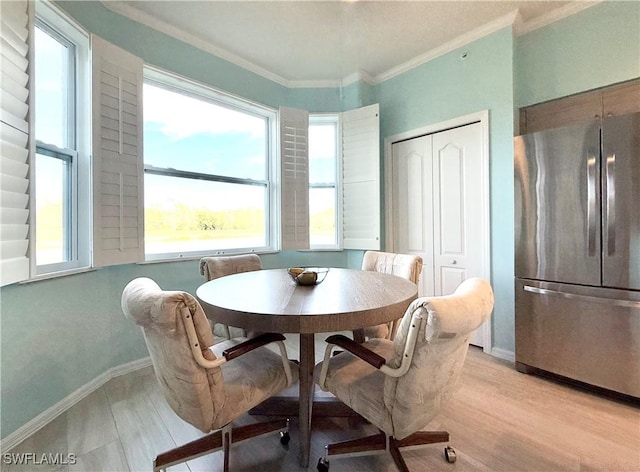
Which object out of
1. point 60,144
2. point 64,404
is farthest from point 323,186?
point 64,404

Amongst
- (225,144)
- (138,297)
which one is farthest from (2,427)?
(225,144)

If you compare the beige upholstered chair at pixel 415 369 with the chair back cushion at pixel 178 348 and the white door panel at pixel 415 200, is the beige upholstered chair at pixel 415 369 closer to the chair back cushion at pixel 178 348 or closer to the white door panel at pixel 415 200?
the chair back cushion at pixel 178 348

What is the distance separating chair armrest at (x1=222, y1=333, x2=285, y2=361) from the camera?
1164 mm

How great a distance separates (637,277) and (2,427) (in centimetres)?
364

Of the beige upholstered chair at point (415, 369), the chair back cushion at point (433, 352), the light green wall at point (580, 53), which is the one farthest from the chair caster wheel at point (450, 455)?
the light green wall at point (580, 53)

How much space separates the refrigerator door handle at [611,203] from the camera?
1.82 m

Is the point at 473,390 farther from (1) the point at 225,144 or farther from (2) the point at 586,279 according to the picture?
(1) the point at 225,144

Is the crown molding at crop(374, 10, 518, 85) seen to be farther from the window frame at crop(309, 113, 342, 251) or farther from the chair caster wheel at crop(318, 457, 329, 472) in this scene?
the chair caster wheel at crop(318, 457, 329, 472)

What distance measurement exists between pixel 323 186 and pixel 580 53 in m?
2.52

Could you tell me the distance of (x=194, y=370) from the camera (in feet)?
3.45

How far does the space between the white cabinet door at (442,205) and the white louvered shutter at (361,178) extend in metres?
0.27

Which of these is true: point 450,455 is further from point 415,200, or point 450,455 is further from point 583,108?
point 583,108

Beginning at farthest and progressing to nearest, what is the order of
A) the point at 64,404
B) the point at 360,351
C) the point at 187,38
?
the point at 187,38 < the point at 64,404 < the point at 360,351

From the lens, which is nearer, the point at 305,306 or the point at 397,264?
the point at 305,306
